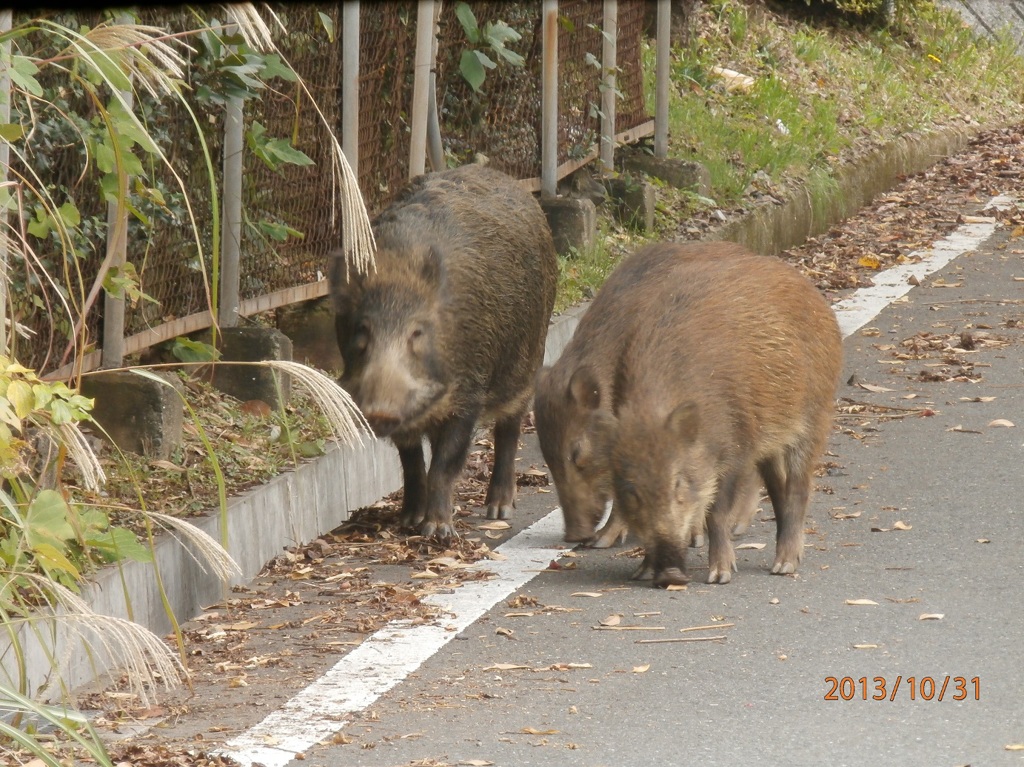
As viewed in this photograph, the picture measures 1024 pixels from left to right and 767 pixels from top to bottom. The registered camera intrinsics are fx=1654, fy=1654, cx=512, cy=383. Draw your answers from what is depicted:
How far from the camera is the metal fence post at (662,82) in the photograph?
11.2 metres

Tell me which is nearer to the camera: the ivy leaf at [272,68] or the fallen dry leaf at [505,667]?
the fallen dry leaf at [505,667]

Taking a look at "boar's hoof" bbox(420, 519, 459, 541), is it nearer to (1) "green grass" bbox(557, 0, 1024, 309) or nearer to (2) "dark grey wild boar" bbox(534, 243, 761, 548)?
(2) "dark grey wild boar" bbox(534, 243, 761, 548)

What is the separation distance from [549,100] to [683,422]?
4685 millimetres

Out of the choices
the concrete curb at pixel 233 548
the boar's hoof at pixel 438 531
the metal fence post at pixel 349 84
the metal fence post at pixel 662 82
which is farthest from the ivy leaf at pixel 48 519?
the metal fence post at pixel 662 82

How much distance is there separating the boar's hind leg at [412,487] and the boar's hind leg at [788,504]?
4.33 feet

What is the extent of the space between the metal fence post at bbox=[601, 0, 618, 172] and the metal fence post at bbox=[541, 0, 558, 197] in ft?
2.62

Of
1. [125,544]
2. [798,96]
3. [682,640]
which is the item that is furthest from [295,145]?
[798,96]

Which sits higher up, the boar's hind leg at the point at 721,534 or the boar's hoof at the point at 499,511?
the boar's hind leg at the point at 721,534

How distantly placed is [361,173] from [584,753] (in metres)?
4.37

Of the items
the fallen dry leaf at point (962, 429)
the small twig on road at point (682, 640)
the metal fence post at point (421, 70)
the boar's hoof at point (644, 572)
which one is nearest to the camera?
the small twig on road at point (682, 640)

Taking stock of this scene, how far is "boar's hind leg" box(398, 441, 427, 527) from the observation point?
6180 mm

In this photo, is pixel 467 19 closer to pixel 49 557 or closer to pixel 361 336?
pixel 361 336

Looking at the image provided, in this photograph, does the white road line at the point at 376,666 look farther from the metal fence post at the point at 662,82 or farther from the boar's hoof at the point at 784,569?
the metal fence post at the point at 662,82
